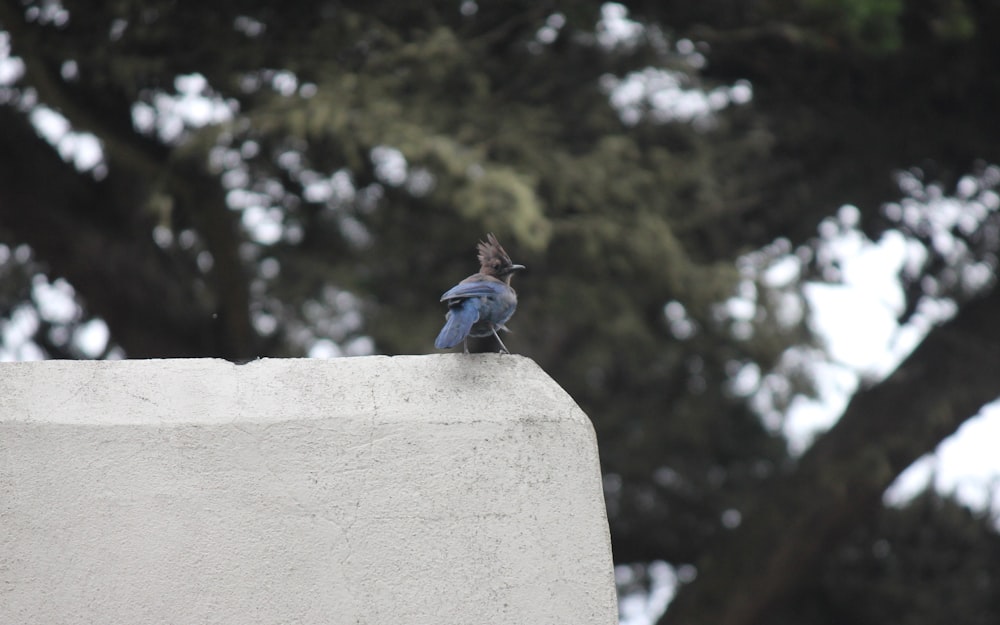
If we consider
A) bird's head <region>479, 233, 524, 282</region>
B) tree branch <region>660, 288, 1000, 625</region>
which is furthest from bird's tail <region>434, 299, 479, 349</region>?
tree branch <region>660, 288, 1000, 625</region>

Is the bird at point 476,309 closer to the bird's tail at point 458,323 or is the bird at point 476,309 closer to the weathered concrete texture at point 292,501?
the bird's tail at point 458,323

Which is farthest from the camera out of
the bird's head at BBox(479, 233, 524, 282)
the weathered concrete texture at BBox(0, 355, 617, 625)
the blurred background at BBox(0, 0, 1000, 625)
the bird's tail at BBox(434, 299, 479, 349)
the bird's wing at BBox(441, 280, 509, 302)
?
the blurred background at BBox(0, 0, 1000, 625)

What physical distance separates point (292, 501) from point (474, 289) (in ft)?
2.65

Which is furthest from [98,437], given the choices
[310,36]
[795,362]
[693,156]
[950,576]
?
[950,576]

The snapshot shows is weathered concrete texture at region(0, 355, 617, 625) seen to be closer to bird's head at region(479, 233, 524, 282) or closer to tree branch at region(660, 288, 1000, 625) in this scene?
bird's head at region(479, 233, 524, 282)

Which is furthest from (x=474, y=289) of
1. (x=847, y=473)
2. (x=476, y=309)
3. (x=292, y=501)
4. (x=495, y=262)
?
(x=847, y=473)

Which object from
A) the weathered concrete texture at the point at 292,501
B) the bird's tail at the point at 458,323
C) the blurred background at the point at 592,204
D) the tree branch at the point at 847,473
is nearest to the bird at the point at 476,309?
the bird's tail at the point at 458,323

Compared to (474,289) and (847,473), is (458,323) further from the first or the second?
(847,473)

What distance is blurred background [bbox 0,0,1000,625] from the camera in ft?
25.9

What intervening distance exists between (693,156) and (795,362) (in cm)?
175

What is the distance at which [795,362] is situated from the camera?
968cm

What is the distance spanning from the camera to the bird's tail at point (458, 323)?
3.51 m

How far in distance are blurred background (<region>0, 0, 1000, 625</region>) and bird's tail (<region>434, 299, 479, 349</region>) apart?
3377mm

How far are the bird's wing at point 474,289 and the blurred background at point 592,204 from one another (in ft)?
10.5
